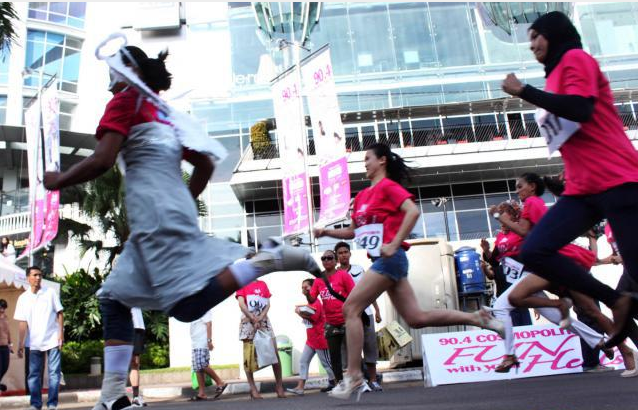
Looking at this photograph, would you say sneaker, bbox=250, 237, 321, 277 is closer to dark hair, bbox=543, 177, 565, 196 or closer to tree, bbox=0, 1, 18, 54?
dark hair, bbox=543, 177, 565, 196

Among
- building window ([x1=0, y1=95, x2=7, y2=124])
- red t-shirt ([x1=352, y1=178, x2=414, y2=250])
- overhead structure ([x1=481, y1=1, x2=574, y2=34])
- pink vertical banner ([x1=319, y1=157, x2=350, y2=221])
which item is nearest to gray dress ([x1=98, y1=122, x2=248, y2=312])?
red t-shirt ([x1=352, y1=178, x2=414, y2=250])

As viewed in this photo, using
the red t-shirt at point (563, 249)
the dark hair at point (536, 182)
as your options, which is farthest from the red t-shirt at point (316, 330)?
the red t-shirt at point (563, 249)

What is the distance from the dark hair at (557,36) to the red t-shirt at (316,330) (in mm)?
6366

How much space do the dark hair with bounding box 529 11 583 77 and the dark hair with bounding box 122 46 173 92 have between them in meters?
2.00

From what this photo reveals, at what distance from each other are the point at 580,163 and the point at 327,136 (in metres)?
13.3

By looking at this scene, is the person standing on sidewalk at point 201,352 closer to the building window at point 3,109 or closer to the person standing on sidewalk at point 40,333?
the person standing on sidewalk at point 40,333

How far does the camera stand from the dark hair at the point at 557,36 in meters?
3.30

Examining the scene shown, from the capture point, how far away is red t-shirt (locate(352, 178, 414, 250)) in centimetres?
458

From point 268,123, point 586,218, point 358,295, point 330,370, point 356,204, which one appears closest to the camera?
point 586,218

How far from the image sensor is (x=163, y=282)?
2.70 m

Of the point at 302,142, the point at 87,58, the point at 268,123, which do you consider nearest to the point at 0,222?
the point at 87,58

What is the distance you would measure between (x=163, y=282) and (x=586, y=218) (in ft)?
6.83

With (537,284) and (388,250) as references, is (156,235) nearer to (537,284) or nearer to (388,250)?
(388,250)

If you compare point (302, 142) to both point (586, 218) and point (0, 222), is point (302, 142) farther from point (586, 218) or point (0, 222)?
point (0, 222)
